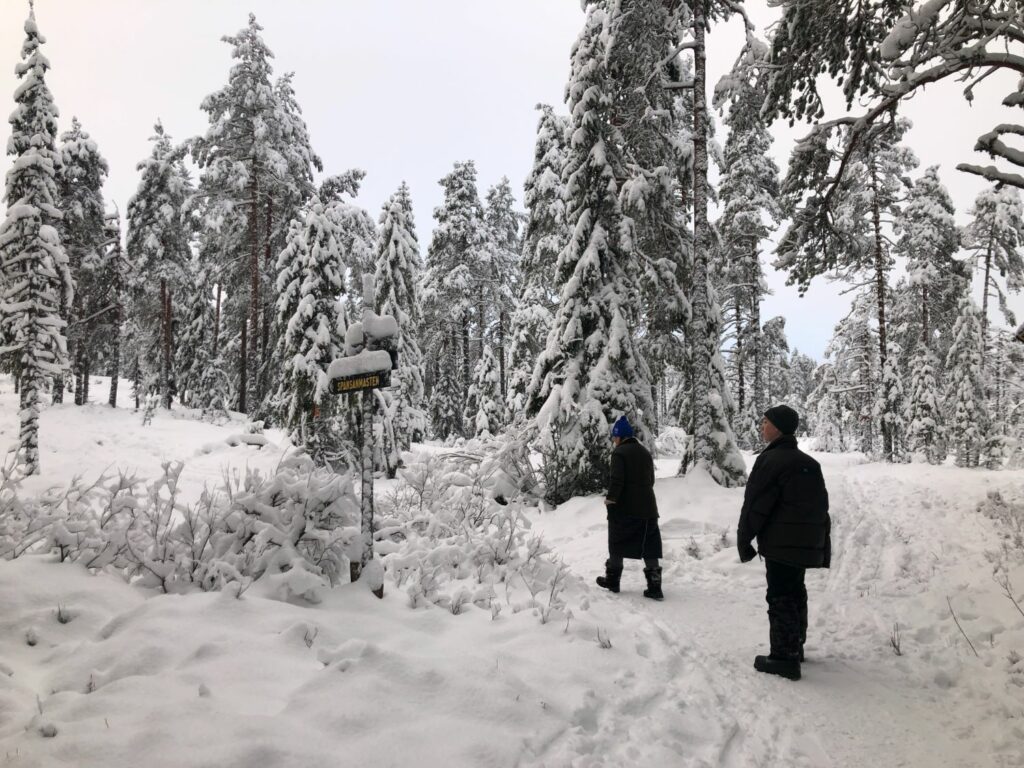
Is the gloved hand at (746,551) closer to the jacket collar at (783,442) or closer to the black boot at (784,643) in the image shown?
the black boot at (784,643)

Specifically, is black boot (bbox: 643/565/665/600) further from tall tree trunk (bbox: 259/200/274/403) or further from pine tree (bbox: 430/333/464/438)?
pine tree (bbox: 430/333/464/438)

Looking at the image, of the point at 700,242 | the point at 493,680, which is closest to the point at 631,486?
the point at 493,680

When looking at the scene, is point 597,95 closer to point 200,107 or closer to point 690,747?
point 690,747

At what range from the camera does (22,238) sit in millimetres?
16906

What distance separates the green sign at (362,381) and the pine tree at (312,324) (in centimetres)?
880

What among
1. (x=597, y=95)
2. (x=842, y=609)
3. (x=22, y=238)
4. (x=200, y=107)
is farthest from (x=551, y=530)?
(x=200, y=107)

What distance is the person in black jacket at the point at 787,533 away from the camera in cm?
461

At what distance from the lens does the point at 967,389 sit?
23.8m

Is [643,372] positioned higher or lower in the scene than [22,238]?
lower

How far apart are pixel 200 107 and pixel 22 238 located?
799 cm

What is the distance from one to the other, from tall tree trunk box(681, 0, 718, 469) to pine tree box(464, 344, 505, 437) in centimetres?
1540

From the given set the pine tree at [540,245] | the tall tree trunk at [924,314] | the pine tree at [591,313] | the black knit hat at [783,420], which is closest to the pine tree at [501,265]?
the pine tree at [540,245]

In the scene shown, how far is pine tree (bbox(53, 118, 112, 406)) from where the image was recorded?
1000 inches

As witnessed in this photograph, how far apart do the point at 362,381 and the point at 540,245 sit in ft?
36.5
